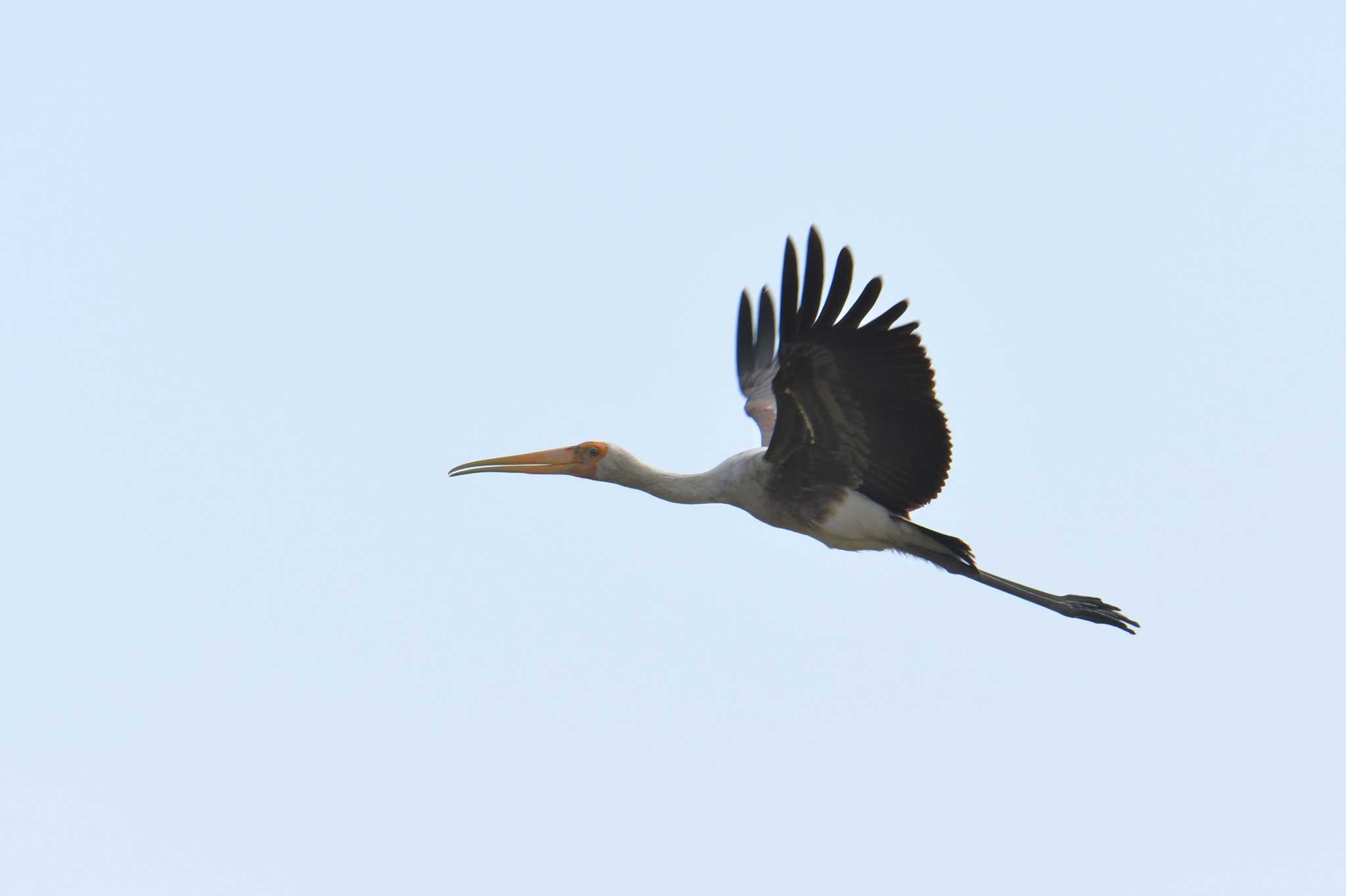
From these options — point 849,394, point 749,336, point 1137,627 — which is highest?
point 749,336


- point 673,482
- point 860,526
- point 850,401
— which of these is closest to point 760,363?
point 673,482

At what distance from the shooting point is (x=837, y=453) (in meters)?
16.6

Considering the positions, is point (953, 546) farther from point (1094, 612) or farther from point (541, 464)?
point (541, 464)

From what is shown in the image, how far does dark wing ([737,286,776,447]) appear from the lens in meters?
19.0

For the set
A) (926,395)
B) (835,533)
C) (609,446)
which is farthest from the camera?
(609,446)

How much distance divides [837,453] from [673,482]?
179cm

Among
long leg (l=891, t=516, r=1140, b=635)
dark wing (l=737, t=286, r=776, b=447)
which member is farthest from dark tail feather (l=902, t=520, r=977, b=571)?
dark wing (l=737, t=286, r=776, b=447)

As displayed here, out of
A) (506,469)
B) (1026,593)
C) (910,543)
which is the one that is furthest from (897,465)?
(506,469)

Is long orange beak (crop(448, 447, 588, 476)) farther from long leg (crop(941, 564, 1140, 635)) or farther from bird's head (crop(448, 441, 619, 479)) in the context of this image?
long leg (crop(941, 564, 1140, 635))

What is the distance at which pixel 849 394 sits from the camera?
16.0m

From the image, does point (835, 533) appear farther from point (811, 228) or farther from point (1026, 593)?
point (811, 228)

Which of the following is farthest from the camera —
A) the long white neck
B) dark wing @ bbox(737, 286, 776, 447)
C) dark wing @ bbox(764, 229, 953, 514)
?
dark wing @ bbox(737, 286, 776, 447)

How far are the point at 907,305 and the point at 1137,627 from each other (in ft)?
14.3

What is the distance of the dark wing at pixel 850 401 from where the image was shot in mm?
15008
